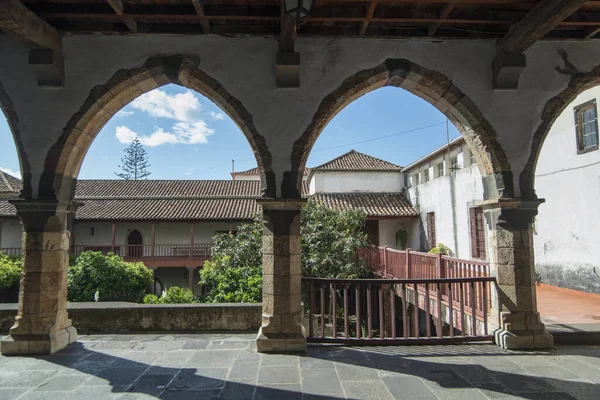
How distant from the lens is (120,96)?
4.16m

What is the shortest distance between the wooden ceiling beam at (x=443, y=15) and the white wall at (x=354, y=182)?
39.5 feet

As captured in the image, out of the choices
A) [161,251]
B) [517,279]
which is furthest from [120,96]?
[161,251]

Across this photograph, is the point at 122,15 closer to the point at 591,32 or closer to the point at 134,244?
the point at 591,32

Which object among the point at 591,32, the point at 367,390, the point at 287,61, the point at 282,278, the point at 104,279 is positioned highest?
the point at 591,32

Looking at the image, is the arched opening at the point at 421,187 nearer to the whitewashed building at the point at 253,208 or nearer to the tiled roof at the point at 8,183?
the whitewashed building at the point at 253,208

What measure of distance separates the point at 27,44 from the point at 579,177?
9108mm

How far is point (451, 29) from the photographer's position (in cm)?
413

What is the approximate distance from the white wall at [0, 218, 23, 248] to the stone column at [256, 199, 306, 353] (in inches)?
626

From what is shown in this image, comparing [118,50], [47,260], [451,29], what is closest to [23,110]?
[118,50]

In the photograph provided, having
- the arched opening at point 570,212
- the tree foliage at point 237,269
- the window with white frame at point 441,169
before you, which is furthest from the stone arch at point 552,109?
the window with white frame at point 441,169

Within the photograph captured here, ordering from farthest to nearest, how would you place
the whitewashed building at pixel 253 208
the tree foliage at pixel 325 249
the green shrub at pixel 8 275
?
the whitewashed building at pixel 253 208
the green shrub at pixel 8 275
the tree foliage at pixel 325 249

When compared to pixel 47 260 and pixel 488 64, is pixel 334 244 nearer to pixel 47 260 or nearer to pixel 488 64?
pixel 488 64

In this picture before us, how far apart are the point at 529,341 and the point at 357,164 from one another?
43.9ft

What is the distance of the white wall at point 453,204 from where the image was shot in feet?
35.0
